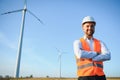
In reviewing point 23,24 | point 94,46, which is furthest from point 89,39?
point 23,24

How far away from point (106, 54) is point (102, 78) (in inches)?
29.7

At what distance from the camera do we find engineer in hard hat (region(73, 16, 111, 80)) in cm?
422

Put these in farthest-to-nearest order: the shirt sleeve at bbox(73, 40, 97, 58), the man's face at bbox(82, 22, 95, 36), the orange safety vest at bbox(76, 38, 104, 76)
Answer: the man's face at bbox(82, 22, 95, 36), the shirt sleeve at bbox(73, 40, 97, 58), the orange safety vest at bbox(76, 38, 104, 76)

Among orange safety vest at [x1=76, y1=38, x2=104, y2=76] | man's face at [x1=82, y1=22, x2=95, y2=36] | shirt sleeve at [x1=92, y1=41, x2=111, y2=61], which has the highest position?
man's face at [x1=82, y1=22, x2=95, y2=36]

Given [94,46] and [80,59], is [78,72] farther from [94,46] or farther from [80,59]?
[94,46]

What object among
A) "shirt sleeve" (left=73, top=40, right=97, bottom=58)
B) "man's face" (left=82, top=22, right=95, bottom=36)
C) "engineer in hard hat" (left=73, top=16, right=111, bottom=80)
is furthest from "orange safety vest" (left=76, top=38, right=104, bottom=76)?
"man's face" (left=82, top=22, right=95, bottom=36)

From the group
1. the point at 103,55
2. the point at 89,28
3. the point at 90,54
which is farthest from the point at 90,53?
the point at 89,28

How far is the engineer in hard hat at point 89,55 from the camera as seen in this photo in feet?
13.9

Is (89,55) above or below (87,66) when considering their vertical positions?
above

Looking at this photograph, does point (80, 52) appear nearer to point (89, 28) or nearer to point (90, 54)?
point (90, 54)

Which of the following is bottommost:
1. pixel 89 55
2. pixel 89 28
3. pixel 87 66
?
pixel 87 66

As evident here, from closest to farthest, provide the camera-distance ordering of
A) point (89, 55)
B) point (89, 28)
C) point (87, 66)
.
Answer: point (87, 66)
point (89, 55)
point (89, 28)

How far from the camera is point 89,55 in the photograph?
14.4ft

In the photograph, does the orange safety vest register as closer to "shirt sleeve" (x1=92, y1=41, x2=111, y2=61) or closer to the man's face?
"shirt sleeve" (x1=92, y1=41, x2=111, y2=61)
